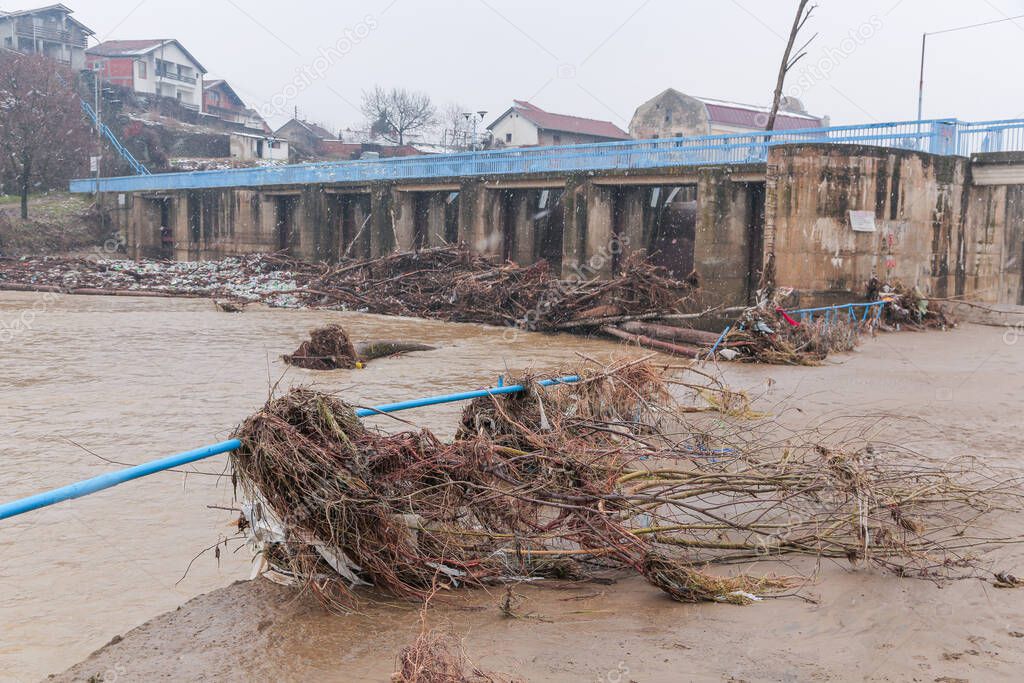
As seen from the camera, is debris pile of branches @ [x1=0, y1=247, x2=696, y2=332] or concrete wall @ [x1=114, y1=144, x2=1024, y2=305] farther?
debris pile of branches @ [x1=0, y1=247, x2=696, y2=332]

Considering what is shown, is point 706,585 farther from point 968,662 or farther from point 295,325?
point 295,325

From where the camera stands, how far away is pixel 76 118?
2056 inches

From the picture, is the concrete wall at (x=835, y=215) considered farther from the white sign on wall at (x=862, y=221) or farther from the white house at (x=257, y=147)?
the white house at (x=257, y=147)

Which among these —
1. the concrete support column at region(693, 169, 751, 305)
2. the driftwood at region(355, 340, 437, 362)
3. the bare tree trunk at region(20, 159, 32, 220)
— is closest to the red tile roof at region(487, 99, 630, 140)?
the bare tree trunk at region(20, 159, 32, 220)

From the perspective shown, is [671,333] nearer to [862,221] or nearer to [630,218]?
[862,221]

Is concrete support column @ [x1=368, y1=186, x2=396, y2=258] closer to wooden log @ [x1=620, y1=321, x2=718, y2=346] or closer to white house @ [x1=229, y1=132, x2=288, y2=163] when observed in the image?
wooden log @ [x1=620, y1=321, x2=718, y2=346]

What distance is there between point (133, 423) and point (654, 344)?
430 inches

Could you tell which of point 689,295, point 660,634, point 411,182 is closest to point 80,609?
point 660,634

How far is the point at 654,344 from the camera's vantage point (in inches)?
721

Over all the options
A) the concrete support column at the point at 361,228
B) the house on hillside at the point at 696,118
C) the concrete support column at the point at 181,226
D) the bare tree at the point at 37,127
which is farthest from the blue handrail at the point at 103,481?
the house on hillside at the point at 696,118

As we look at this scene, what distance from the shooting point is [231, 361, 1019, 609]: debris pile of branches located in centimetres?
468

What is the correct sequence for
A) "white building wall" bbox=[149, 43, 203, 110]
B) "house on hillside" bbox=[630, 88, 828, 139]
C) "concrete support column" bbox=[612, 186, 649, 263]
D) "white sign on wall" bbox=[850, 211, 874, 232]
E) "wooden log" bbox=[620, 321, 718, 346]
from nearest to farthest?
"wooden log" bbox=[620, 321, 718, 346] → "white sign on wall" bbox=[850, 211, 874, 232] → "concrete support column" bbox=[612, 186, 649, 263] → "house on hillside" bbox=[630, 88, 828, 139] → "white building wall" bbox=[149, 43, 203, 110]

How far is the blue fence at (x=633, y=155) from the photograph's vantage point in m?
21.8

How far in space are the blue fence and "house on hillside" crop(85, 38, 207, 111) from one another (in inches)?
1223
